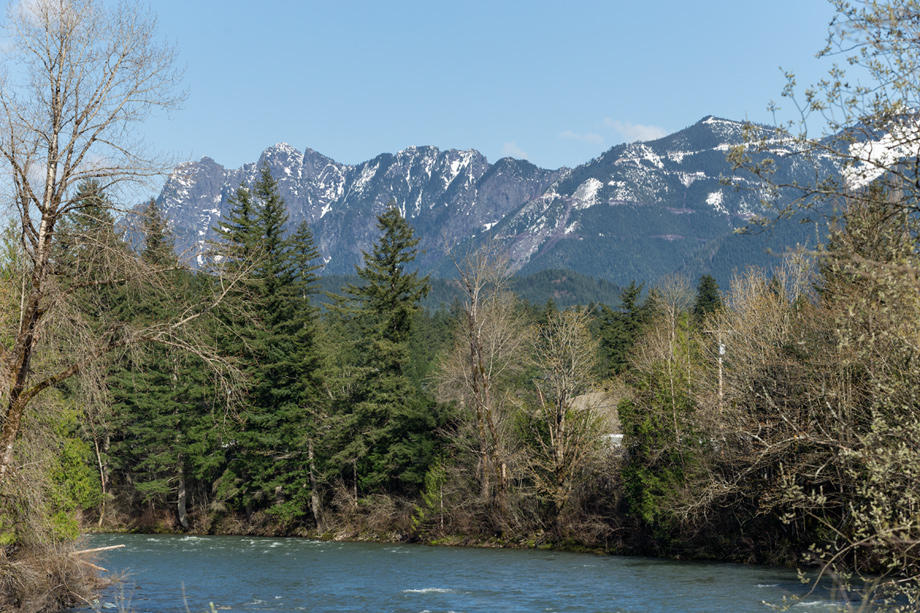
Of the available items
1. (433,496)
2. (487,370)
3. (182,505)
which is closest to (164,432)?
(182,505)

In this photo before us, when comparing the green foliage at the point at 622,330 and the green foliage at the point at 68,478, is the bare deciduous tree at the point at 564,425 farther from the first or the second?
the green foliage at the point at 622,330

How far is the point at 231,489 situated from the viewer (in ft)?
164

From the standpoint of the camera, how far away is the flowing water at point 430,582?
24.4 meters

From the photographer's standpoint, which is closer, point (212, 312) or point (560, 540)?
point (212, 312)

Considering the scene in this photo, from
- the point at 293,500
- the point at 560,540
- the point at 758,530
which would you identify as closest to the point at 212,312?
the point at 758,530

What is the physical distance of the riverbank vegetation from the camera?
11898 mm

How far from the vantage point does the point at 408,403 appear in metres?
48.4

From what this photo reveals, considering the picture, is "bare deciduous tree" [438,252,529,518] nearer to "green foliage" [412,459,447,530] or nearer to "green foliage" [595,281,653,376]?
"green foliage" [412,459,447,530]

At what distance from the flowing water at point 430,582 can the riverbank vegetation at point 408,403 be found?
2.53 meters

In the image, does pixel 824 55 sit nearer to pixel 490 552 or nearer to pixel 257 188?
pixel 490 552

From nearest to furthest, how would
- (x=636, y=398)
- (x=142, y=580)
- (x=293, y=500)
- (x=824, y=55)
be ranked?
(x=824, y=55) < (x=142, y=580) < (x=636, y=398) < (x=293, y=500)

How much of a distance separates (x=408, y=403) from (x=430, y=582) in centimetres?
1942

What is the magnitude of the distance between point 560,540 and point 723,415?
1324 cm

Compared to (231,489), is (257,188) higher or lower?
higher
